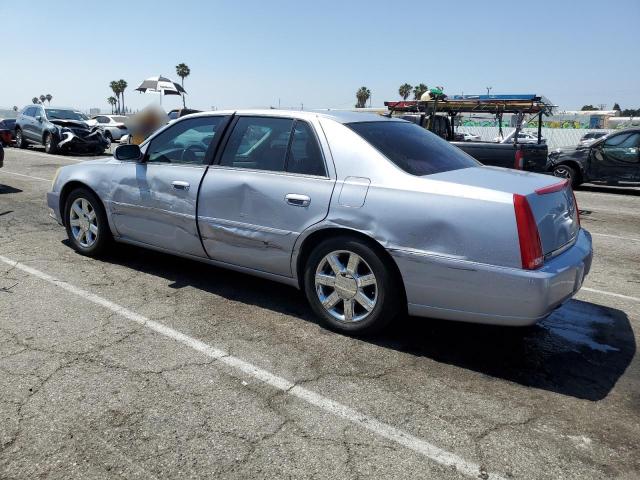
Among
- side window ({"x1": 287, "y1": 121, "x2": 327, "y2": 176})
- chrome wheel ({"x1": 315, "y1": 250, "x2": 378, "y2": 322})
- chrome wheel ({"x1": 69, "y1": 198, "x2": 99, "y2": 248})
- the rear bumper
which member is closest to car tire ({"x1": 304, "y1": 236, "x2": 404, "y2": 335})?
chrome wheel ({"x1": 315, "y1": 250, "x2": 378, "y2": 322})

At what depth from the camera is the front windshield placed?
64.7ft

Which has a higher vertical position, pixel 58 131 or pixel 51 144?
pixel 58 131

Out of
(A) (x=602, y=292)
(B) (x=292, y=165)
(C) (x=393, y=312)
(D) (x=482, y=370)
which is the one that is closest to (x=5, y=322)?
(B) (x=292, y=165)

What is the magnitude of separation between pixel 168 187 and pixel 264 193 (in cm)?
108

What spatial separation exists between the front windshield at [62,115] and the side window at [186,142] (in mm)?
16869

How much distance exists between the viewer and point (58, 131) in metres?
18.9

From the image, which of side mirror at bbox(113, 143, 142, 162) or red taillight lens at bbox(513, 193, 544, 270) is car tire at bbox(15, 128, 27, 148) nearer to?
side mirror at bbox(113, 143, 142, 162)

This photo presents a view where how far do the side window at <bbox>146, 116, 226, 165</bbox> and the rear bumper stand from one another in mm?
2055

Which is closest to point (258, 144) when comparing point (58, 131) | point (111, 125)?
point (58, 131)

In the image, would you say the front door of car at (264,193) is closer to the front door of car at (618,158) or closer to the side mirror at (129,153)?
the side mirror at (129,153)

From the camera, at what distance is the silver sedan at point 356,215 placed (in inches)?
129

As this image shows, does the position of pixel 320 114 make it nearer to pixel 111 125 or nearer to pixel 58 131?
pixel 58 131

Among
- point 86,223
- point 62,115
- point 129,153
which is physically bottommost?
point 86,223

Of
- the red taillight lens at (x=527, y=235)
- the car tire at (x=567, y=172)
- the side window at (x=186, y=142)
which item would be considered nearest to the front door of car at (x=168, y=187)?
the side window at (x=186, y=142)
